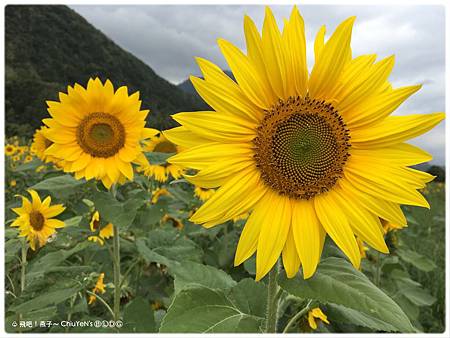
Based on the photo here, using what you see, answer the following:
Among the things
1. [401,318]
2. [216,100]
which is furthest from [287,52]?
[401,318]

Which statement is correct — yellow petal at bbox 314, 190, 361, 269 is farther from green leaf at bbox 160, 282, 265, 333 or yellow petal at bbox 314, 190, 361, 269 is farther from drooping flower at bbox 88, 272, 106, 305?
drooping flower at bbox 88, 272, 106, 305

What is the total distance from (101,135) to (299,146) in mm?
1781

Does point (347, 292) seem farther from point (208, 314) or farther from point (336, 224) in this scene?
point (208, 314)

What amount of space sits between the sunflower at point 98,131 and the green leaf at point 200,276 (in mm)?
1179

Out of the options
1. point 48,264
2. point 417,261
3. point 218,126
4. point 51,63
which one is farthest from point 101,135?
point 51,63

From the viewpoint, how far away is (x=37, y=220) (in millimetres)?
→ 2961

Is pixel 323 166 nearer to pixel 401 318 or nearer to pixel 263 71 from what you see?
pixel 263 71

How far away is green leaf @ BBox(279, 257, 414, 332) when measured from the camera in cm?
118

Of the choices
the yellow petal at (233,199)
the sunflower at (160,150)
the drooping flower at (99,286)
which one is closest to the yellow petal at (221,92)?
the yellow petal at (233,199)

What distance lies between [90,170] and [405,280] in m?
2.82

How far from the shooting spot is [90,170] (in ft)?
8.95

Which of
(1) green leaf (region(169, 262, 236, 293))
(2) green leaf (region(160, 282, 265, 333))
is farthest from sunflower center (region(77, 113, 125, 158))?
(2) green leaf (region(160, 282, 265, 333))

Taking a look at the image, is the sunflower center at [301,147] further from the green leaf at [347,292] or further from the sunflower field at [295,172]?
the green leaf at [347,292]

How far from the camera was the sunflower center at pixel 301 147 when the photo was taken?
1.47 m
